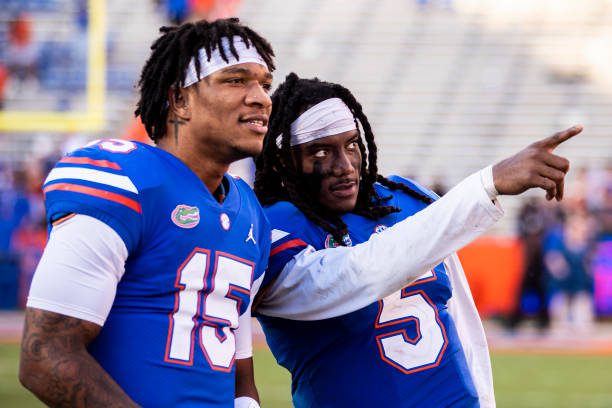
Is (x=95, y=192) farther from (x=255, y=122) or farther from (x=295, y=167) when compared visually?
(x=295, y=167)

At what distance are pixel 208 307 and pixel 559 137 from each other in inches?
36.1

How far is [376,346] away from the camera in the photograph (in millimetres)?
2906

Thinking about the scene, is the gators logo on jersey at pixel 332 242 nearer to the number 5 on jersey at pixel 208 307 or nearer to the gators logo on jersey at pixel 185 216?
the number 5 on jersey at pixel 208 307

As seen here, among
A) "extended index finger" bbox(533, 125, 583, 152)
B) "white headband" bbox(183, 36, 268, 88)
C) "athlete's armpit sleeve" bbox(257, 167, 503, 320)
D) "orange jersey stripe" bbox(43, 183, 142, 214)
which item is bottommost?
"athlete's armpit sleeve" bbox(257, 167, 503, 320)

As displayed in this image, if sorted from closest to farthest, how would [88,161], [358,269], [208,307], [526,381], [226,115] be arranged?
[88,161]
[208,307]
[226,115]
[358,269]
[526,381]

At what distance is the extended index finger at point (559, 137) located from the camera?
2.38 metres

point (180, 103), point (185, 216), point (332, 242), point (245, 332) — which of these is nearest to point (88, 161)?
point (185, 216)

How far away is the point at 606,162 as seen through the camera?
15.8 m

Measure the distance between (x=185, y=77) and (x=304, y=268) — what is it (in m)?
0.63

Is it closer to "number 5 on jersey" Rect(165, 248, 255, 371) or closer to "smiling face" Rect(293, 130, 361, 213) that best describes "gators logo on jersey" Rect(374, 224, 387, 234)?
"smiling face" Rect(293, 130, 361, 213)

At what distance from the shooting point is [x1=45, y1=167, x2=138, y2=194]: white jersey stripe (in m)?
2.28

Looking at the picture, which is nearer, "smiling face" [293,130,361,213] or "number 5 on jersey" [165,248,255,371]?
"number 5 on jersey" [165,248,255,371]

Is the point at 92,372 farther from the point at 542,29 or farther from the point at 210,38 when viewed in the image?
the point at 542,29

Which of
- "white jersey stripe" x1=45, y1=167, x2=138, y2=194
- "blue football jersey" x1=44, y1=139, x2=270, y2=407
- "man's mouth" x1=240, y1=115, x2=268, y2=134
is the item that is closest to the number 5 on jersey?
"blue football jersey" x1=44, y1=139, x2=270, y2=407
